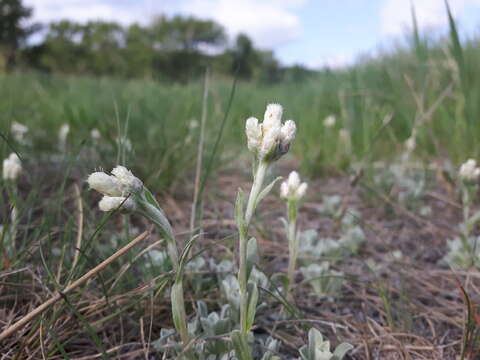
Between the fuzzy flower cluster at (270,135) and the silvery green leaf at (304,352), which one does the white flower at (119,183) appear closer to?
the fuzzy flower cluster at (270,135)

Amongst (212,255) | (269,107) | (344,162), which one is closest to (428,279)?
(212,255)

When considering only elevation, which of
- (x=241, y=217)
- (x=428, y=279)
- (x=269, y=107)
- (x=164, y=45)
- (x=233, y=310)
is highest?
(x=164, y=45)

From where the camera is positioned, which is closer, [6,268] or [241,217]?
[241,217]

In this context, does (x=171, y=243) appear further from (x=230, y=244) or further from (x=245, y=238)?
(x=230, y=244)

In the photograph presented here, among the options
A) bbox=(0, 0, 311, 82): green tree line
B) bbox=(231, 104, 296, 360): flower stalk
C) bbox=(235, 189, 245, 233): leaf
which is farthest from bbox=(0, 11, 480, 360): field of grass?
bbox=(0, 0, 311, 82): green tree line

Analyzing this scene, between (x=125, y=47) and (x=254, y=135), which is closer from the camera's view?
(x=254, y=135)

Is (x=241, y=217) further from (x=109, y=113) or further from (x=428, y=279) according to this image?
(x=109, y=113)

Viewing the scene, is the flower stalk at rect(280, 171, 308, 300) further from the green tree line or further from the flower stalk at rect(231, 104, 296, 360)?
the green tree line

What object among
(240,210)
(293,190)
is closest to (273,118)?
(240,210)
